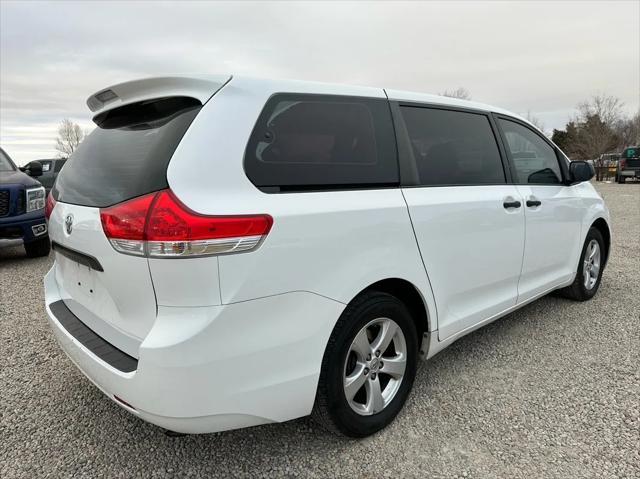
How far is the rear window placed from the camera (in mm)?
1737

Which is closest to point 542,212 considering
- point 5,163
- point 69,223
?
point 69,223

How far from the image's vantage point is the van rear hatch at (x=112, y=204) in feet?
5.68

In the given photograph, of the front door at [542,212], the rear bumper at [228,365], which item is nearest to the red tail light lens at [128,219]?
the rear bumper at [228,365]

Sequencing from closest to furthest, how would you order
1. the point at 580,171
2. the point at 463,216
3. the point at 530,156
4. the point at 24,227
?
the point at 463,216
the point at 530,156
the point at 580,171
the point at 24,227

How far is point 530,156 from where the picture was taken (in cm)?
342

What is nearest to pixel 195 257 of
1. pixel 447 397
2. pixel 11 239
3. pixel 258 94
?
pixel 258 94

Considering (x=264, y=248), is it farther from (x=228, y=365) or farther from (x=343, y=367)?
(x=343, y=367)

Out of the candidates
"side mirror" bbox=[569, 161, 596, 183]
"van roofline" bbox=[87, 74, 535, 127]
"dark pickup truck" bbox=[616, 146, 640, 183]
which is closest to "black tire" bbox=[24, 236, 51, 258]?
"van roofline" bbox=[87, 74, 535, 127]

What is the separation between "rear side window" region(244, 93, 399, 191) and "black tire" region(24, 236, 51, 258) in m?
5.81

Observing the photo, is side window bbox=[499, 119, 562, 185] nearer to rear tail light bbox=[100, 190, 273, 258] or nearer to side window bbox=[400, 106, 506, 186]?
side window bbox=[400, 106, 506, 186]

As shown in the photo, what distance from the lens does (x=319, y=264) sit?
1.87 metres

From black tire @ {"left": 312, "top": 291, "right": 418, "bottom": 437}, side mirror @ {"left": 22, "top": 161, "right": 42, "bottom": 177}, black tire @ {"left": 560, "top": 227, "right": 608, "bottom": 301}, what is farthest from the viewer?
side mirror @ {"left": 22, "top": 161, "right": 42, "bottom": 177}

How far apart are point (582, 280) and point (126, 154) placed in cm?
394

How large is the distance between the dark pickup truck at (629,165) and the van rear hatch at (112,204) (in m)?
26.7
